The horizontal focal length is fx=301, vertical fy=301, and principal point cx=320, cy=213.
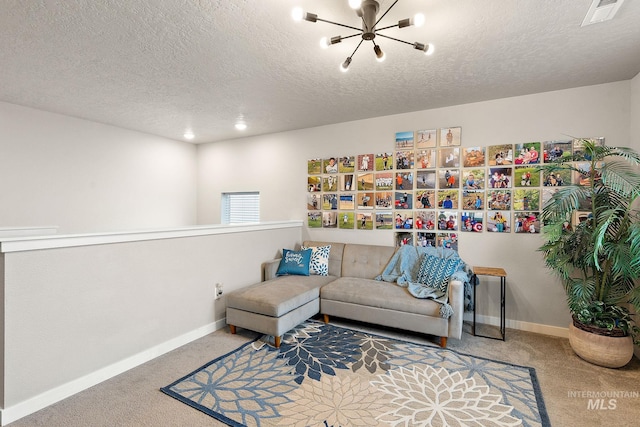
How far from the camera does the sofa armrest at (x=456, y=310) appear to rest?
279 cm

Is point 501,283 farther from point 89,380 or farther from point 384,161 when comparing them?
point 89,380

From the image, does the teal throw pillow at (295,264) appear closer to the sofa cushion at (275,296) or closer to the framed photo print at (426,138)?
the sofa cushion at (275,296)

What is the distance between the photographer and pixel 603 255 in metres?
2.62

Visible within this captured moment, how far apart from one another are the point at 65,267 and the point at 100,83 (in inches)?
73.5

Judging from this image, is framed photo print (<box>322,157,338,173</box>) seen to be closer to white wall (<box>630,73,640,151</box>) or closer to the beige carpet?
the beige carpet

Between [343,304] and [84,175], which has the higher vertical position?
[84,175]

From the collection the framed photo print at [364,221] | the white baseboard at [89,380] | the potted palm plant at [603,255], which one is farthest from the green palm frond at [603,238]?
the white baseboard at [89,380]

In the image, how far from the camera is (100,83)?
294cm

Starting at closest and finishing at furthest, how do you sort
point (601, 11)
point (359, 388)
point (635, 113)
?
point (601, 11) → point (359, 388) → point (635, 113)

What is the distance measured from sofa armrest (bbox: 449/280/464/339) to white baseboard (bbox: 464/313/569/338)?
92 centimetres

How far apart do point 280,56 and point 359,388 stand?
264cm

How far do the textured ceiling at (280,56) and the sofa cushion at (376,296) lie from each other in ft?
6.89

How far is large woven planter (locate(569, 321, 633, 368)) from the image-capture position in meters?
2.44

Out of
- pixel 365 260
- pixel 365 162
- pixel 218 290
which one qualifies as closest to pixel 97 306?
pixel 218 290
